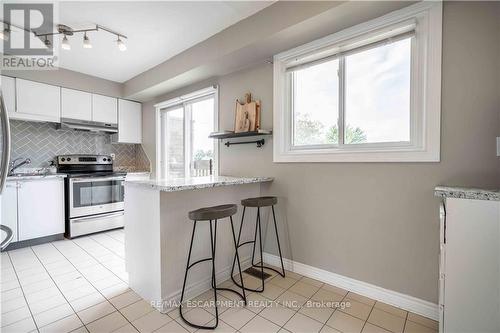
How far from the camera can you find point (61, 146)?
149 inches

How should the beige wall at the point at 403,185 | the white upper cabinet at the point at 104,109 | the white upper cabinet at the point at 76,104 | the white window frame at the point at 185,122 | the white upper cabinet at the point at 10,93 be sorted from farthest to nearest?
the white upper cabinet at the point at 104,109 → the white upper cabinet at the point at 76,104 → the white window frame at the point at 185,122 → the white upper cabinet at the point at 10,93 → the beige wall at the point at 403,185

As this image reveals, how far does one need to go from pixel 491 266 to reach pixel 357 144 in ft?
3.74

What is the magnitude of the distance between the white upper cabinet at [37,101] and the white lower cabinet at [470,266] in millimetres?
4611

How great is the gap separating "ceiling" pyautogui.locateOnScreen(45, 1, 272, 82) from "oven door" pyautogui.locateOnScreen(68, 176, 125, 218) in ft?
5.68

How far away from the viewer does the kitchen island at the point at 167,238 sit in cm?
177

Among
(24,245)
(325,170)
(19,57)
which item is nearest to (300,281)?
(325,170)

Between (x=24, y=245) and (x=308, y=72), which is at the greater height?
(x=308, y=72)

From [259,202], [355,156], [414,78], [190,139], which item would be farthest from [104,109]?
[414,78]

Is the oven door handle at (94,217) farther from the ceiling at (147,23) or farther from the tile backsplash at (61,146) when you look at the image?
the ceiling at (147,23)

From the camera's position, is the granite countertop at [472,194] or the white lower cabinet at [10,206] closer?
the granite countertop at [472,194]

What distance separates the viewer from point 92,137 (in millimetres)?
4160

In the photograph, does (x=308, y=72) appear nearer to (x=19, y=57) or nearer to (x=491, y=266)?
(x=491, y=266)

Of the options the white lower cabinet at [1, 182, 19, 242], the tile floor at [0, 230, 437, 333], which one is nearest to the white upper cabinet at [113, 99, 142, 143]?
the white lower cabinet at [1, 182, 19, 242]

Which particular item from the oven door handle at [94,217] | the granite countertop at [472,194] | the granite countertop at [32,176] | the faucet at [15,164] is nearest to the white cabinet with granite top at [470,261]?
the granite countertop at [472,194]
